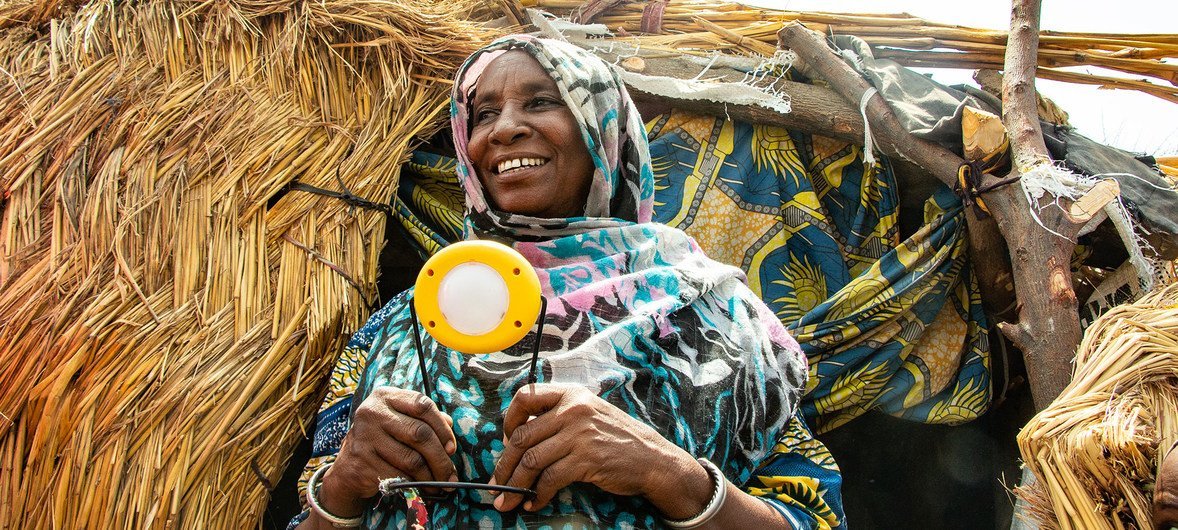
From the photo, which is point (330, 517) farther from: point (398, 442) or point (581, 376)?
point (581, 376)

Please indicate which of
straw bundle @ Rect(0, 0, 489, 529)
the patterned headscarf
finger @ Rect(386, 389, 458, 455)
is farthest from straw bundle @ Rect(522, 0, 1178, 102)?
finger @ Rect(386, 389, 458, 455)

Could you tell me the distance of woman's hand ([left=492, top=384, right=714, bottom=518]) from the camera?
4.29ft

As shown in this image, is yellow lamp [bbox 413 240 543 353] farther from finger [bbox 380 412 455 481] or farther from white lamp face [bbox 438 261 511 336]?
finger [bbox 380 412 455 481]

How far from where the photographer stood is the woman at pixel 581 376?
1342 millimetres

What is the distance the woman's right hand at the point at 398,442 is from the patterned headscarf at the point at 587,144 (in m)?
0.55

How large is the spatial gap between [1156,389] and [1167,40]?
1.57m

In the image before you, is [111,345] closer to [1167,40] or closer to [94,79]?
[94,79]

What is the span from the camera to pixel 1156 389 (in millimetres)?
1610

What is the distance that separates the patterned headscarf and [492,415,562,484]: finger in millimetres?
550

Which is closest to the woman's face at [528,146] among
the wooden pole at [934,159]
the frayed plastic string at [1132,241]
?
the wooden pole at [934,159]

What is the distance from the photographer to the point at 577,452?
4.32 ft

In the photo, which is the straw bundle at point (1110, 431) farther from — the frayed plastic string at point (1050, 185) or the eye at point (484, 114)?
the eye at point (484, 114)

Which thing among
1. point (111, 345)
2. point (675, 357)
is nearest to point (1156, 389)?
point (675, 357)

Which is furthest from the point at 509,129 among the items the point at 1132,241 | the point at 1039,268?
the point at 1132,241
